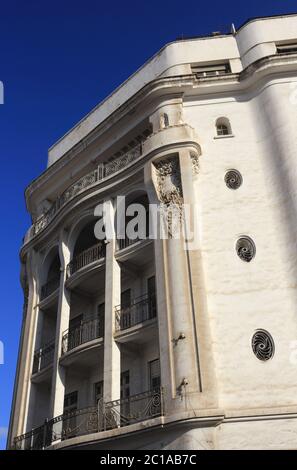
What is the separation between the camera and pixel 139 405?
15578mm

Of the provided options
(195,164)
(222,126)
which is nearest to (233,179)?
(195,164)

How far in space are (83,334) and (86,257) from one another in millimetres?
3426

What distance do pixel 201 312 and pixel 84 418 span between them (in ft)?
20.1

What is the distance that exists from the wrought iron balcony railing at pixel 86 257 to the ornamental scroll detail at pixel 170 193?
12.8 feet

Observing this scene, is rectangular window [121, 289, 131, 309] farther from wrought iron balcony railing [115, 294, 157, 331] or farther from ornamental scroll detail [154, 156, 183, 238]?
ornamental scroll detail [154, 156, 183, 238]

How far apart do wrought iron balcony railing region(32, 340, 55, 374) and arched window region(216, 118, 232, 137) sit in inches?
466

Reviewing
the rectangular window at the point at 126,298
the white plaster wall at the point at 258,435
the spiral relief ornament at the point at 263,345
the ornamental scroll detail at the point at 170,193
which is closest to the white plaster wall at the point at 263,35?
the ornamental scroll detail at the point at 170,193

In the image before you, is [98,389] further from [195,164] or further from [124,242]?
[195,164]

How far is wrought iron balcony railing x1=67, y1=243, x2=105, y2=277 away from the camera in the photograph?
20000 mm

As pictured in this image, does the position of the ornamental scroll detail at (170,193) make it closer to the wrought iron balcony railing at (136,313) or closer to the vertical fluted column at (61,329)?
the wrought iron balcony railing at (136,313)

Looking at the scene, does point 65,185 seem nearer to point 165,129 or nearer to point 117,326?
point 165,129

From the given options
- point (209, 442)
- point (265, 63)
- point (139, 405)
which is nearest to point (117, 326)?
point (139, 405)
